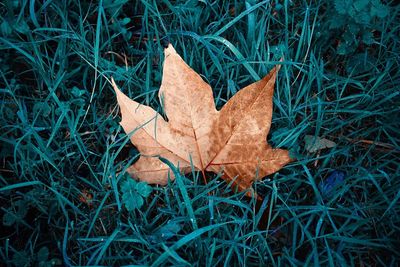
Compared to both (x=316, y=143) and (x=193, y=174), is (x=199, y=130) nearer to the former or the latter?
(x=193, y=174)

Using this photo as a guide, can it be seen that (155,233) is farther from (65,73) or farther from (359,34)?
(359,34)

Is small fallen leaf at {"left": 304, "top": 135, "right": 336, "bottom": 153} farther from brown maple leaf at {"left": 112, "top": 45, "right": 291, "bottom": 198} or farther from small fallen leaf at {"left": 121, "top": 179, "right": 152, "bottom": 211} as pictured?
small fallen leaf at {"left": 121, "top": 179, "right": 152, "bottom": 211}

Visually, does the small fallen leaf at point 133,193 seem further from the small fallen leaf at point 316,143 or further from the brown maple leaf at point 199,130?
the small fallen leaf at point 316,143

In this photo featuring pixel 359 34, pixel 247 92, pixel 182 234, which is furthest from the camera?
pixel 359 34

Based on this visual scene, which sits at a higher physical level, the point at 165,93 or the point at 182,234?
the point at 165,93

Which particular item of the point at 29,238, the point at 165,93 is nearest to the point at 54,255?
the point at 29,238
